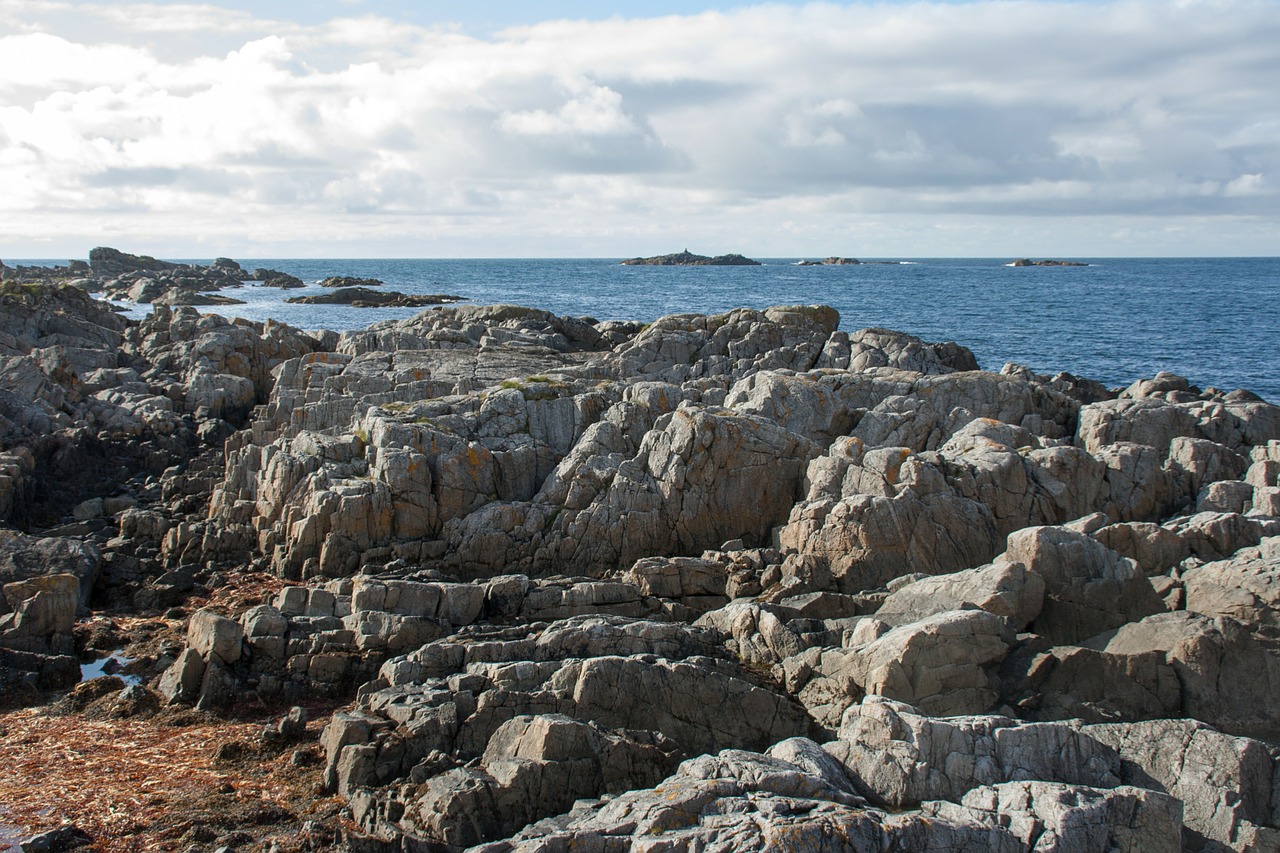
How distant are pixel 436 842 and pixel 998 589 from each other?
38.5ft

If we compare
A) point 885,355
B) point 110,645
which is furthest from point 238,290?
point 110,645

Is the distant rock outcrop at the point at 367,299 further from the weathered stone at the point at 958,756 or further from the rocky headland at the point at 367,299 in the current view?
the weathered stone at the point at 958,756

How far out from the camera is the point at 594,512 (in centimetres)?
2694

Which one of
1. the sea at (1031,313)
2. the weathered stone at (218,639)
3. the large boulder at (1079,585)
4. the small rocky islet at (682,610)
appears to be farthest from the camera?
the sea at (1031,313)

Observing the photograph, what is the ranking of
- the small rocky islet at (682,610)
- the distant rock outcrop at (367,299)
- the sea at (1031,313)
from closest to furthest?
the small rocky islet at (682,610)
the sea at (1031,313)
the distant rock outcrop at (367,299)

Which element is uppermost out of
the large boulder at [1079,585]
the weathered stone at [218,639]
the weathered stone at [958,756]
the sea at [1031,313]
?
the sea at [1031,313]

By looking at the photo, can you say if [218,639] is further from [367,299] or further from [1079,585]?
[367,299]

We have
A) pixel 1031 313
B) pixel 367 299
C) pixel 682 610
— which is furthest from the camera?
pixel 367 299

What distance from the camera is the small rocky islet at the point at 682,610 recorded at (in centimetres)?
1473

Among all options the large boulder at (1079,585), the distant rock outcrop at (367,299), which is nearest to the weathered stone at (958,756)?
the large boulder at (1079,585)

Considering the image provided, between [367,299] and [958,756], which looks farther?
[367,299]

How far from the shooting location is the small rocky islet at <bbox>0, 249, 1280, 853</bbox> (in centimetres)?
1473

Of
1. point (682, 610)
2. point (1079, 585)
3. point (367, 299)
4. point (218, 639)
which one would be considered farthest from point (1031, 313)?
point (218, 639)

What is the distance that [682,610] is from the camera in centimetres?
2316
